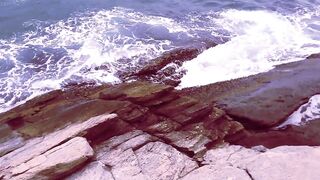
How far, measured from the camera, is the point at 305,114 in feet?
34.0

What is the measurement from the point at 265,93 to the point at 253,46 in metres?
3.94

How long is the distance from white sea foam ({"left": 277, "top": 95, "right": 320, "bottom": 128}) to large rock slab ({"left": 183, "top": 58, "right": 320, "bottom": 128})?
11 centimetres

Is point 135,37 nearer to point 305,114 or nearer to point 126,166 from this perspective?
point 305,114

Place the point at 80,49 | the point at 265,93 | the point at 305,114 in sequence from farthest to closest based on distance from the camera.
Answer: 1. the point at 80,49
2. the point at 265,93
3. the point at 305,114

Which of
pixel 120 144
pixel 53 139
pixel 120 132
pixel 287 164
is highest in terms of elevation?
pixel 53 139

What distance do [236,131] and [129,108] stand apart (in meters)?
2.47

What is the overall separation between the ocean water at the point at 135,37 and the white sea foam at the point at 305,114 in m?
2.29

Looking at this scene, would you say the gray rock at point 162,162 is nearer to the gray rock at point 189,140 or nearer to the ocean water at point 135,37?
the gray rock at point 189,140

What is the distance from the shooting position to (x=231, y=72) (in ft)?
41.7

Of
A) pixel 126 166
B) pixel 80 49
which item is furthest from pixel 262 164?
pixel 80 49

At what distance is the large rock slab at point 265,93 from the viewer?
10.2 metres

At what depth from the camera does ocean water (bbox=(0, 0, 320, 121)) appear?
42.0 ft

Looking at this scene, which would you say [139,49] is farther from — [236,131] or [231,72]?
[236,131]

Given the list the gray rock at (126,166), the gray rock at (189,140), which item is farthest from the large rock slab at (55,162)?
the gray rock at (189,140)
